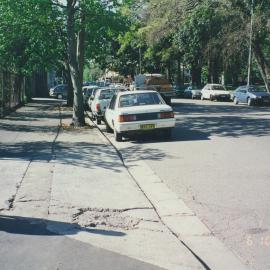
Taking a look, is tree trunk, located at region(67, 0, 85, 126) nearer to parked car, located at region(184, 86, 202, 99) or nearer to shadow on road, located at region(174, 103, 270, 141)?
shadow on road, located at region(174, 103, 270, 141)

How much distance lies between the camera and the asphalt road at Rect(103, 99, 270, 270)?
5840 mm

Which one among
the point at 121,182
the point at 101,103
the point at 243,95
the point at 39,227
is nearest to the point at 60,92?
the point at 243,95

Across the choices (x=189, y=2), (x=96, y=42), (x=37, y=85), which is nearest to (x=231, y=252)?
(x=96, y=42)

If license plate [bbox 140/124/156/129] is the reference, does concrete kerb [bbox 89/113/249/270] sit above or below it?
below

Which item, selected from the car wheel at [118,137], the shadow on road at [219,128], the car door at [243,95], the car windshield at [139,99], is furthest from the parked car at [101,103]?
the car door at [243,95]

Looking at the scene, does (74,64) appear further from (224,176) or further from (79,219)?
(79,219)

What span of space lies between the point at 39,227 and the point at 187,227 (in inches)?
72.6

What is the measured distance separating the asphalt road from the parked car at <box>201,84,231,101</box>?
2233 cm

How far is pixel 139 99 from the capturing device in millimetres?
15672

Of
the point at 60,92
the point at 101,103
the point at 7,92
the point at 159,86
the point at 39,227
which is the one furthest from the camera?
the point at 60,92

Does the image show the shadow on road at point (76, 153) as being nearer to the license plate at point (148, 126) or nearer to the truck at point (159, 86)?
the license plate at point (148, 126)

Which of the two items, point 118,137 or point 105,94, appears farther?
point 105,94

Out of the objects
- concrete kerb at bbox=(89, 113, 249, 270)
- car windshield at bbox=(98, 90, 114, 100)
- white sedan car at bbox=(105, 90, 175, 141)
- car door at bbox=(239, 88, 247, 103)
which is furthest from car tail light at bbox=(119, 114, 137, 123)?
car door at bbox=(239, 88, 247, 103)

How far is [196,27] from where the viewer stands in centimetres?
4225
